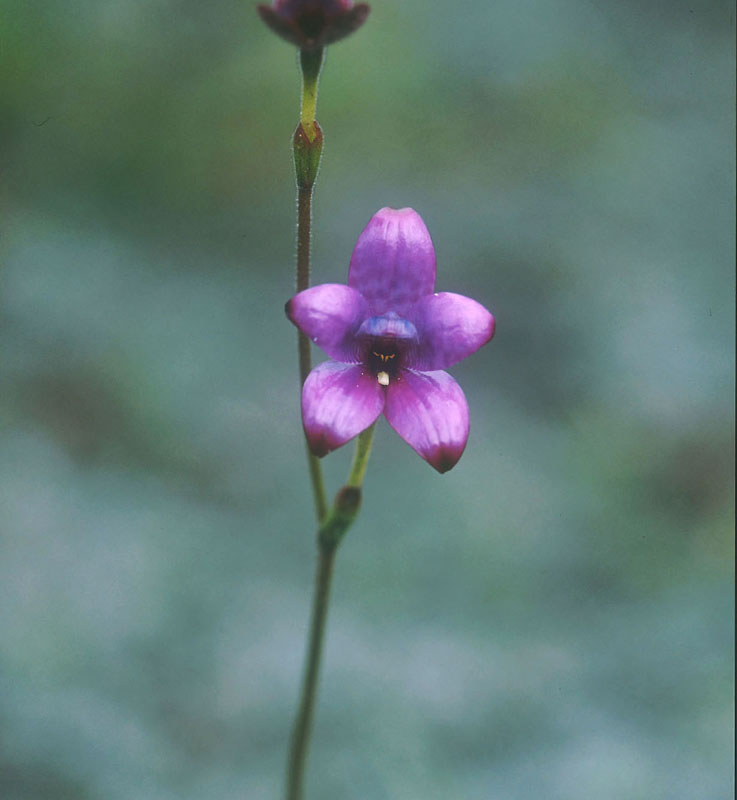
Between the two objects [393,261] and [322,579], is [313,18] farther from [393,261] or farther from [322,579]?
[322,579]

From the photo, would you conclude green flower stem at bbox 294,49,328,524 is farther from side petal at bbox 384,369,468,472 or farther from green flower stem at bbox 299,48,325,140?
side petal at bbox 384,369,468,472

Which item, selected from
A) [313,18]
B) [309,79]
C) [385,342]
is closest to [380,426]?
[385,342]

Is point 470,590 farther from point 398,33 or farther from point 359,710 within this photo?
point 398,33

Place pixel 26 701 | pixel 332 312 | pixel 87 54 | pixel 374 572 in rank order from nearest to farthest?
pixel 332 312
pixel 26 701
pixel 374 572
pixel 87 54

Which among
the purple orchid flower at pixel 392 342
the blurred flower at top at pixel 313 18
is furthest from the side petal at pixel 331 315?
the blurred flower at top at pixel 313 18

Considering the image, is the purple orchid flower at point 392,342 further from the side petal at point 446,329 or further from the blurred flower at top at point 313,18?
the blurred flower at top at point 313,18

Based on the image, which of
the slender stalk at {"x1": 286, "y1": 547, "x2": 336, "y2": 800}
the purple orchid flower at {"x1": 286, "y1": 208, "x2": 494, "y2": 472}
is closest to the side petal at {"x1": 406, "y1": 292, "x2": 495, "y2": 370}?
the purple orchid flower at {"x1": 286, "y1": 208, "x2": 494, "y2": 472}

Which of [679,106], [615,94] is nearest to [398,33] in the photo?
[615,94]
